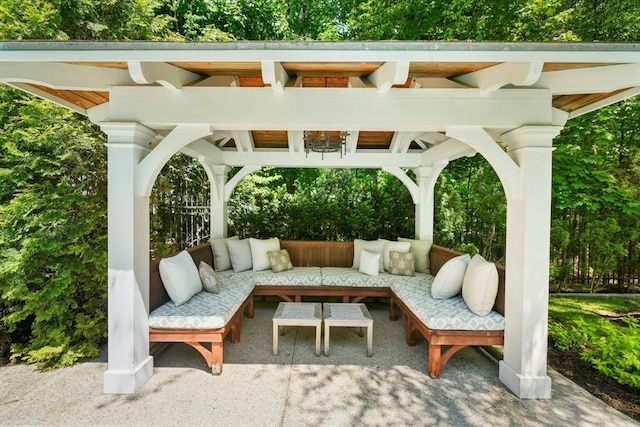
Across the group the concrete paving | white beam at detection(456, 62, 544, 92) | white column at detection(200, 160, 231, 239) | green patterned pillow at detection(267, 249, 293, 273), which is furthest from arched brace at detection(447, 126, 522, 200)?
white column at detection(200, 160, 231, 239)

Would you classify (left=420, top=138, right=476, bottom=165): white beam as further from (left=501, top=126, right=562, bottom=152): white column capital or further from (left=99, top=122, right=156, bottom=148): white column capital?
(left=99, top=122, right=156, bottom=148): white column capital

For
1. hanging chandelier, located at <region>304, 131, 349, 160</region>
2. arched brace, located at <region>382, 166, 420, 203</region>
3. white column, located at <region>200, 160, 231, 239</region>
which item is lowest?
white column, located at <region>200, 160, 231, 239</region>

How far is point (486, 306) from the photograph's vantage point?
126 inches

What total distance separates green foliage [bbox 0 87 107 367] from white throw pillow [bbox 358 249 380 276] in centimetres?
358

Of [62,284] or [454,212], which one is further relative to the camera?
[454,212]

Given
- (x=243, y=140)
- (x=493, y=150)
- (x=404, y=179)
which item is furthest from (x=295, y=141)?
(x=493, y=150)

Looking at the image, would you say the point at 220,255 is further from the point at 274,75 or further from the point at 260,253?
the point at 274,75

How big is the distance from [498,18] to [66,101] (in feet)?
→ 24.1

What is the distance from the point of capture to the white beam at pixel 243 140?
5.09m

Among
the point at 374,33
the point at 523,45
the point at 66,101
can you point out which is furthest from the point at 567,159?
the point at 66,101

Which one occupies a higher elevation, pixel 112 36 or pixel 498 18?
pixel 498 18

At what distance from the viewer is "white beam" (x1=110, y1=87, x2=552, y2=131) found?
111 inches

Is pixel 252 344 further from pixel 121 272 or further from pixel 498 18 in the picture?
pixel 498 18

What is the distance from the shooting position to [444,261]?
486 cm
